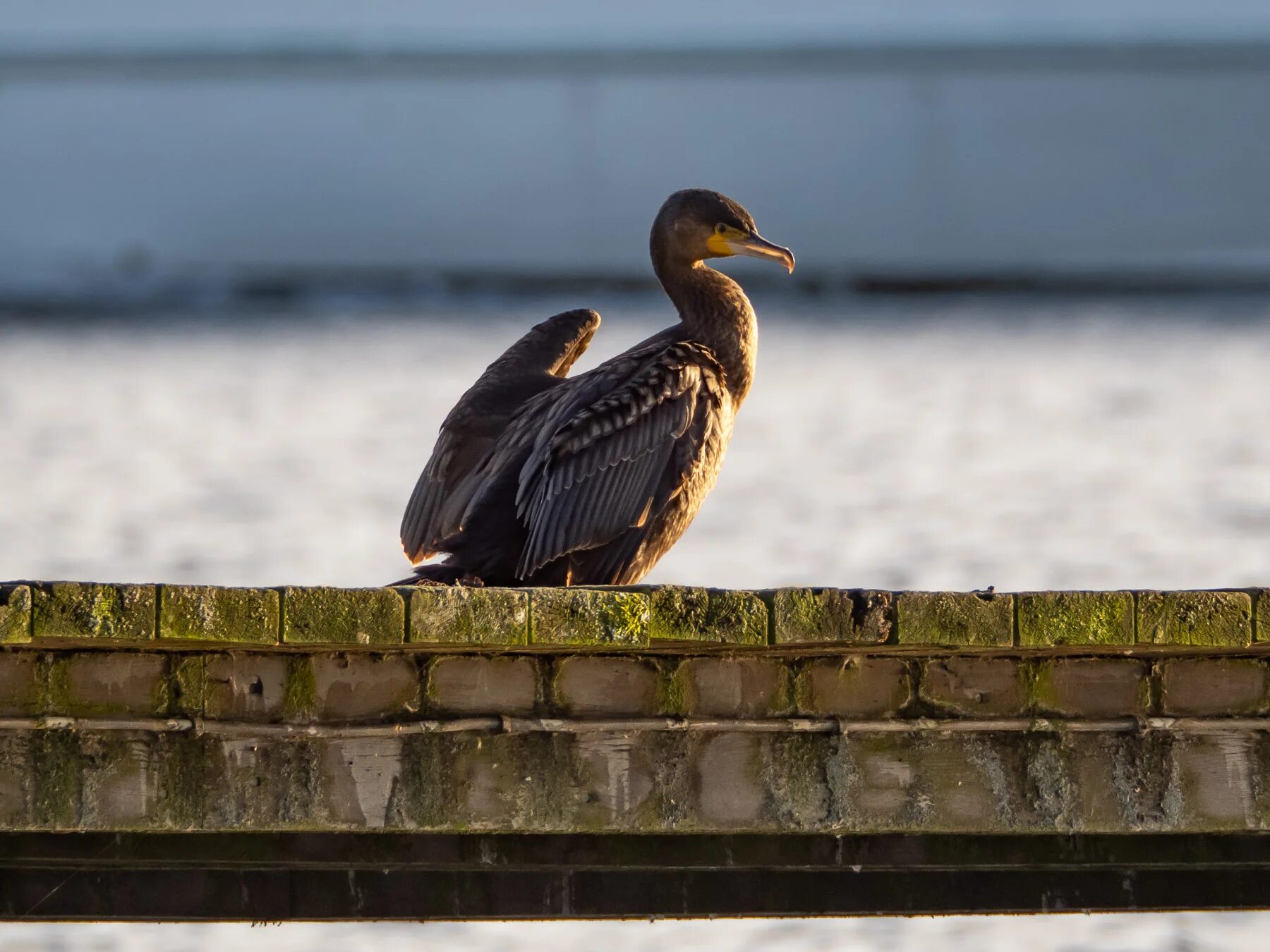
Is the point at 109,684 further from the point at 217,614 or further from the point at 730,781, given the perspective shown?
the point at 730,781

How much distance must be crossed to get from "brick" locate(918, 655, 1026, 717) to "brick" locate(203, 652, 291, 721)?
4.49 feet

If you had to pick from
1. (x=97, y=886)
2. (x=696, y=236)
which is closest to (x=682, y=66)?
(x=696, y=236)

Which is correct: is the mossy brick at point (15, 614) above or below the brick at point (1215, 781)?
above

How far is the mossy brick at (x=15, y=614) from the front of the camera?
3865mm

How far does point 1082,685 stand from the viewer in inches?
173

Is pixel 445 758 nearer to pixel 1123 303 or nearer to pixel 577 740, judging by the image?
pixel 577 740

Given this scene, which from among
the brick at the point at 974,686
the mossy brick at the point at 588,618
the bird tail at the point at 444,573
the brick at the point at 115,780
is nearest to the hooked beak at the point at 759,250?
the bird tail at the point at 444,573

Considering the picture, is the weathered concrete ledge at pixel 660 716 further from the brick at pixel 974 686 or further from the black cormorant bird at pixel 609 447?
the black cormorant bird at pixel 609 447

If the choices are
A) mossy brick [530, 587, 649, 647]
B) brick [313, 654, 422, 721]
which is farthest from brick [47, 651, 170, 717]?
mossy brick [530, 587, 649, 647]

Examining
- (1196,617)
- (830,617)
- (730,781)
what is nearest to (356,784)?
(730,781)

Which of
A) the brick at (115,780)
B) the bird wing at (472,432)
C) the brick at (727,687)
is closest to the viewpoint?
the brick at (115,780)

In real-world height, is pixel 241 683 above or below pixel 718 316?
below

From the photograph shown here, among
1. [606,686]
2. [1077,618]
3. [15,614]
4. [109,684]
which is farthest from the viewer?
[606,686]

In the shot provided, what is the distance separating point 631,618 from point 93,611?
1040 millimetres
